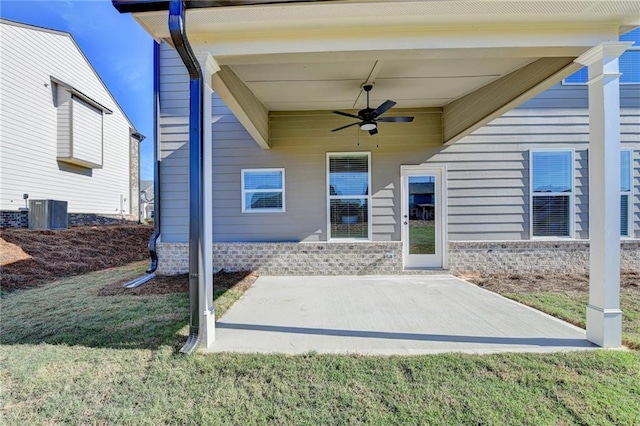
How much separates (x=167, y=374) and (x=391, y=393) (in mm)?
1667

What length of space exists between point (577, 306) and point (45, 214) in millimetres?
12715

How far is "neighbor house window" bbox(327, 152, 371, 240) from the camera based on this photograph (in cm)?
593

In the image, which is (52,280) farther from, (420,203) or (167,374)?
(420,203)

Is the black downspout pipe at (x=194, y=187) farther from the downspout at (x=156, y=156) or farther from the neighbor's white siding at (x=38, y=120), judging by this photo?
the neighbor's white siding at (x=38, y=120)

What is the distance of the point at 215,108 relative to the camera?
5879 mm

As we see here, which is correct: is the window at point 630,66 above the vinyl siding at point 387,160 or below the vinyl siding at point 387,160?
above

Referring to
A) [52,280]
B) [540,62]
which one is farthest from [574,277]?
[52,280]

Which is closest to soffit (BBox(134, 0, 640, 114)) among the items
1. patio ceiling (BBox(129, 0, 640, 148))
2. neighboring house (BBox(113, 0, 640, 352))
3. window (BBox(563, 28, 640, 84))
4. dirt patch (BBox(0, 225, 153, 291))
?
patio ceiling (BBox(129, 0, 640, 148))

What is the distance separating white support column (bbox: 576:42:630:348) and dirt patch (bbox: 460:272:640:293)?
1866 mm

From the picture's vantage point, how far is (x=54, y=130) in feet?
33.4

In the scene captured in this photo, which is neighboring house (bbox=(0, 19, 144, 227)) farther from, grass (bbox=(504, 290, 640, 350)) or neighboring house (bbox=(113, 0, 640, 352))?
grass (bbox=(504, 290, 640, 350))

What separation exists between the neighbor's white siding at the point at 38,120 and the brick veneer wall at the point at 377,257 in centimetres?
715

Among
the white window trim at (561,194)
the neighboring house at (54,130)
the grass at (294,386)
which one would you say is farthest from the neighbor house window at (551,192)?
the neighboring house at (54,130)

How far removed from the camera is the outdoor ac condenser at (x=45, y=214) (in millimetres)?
8812
